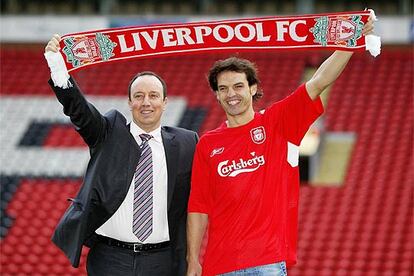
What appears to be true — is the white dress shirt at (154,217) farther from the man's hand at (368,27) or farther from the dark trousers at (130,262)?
the man's hand at (368,27)

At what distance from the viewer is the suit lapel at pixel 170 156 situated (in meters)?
5.37

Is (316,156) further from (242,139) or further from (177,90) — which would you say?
(242,139)

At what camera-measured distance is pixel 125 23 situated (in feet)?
54.1

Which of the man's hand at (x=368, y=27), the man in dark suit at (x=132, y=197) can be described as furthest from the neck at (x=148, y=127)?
the man's hand at (x=368, y=27)

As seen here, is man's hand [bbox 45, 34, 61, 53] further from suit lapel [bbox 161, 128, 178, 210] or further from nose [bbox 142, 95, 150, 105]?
suit lapel [bbox 161, 128, 178, 210]

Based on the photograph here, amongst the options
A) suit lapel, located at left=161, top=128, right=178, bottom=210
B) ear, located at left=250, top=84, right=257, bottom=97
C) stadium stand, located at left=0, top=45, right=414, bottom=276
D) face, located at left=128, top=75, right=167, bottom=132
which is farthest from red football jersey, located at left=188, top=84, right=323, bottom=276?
stadium stand, located at left=0, top=45, right=414, bottom=276

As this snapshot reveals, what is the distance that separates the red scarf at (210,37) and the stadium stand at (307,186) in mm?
6182

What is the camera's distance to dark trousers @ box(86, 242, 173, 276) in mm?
5316

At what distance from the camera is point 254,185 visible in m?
4.88

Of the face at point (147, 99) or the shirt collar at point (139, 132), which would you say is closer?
the face at point (147, 99)

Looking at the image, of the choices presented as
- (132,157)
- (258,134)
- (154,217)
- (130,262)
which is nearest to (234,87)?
(258,134)

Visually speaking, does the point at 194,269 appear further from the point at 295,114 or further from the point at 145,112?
the point at 295,114

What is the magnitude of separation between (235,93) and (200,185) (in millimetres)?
511

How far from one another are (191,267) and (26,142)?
1032cm
